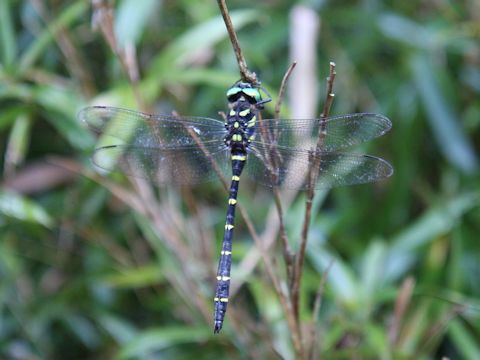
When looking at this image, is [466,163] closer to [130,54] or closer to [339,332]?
[339,332]

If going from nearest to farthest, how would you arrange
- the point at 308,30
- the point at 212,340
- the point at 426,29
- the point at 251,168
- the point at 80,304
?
the point at 251,168 < the point at 212,340 < the point at 308,30 < the point at 80,304 < the point at 426,29

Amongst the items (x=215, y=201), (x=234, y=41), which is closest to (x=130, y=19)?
(x=215, y=201)

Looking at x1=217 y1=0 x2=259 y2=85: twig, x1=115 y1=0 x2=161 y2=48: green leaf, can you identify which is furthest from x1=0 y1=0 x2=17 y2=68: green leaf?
x1=217 y1=0 x2=259 y2=85: twig

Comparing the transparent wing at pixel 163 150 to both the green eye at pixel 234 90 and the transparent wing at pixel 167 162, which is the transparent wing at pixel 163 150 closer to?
the transparent wing at pixel 167 162

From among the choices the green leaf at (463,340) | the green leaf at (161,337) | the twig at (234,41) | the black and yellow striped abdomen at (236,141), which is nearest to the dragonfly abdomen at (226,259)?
the black and yellow striped abdomen at (236,141)

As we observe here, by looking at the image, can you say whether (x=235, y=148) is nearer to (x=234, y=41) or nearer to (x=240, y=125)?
(x=240, y=125)

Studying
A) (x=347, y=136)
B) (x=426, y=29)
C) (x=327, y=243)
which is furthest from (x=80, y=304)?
(x=426, y=29)

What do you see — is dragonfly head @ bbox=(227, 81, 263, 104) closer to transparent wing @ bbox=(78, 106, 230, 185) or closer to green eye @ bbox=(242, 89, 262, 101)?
green eye @ bbox=(242, 89, 262, 101)
